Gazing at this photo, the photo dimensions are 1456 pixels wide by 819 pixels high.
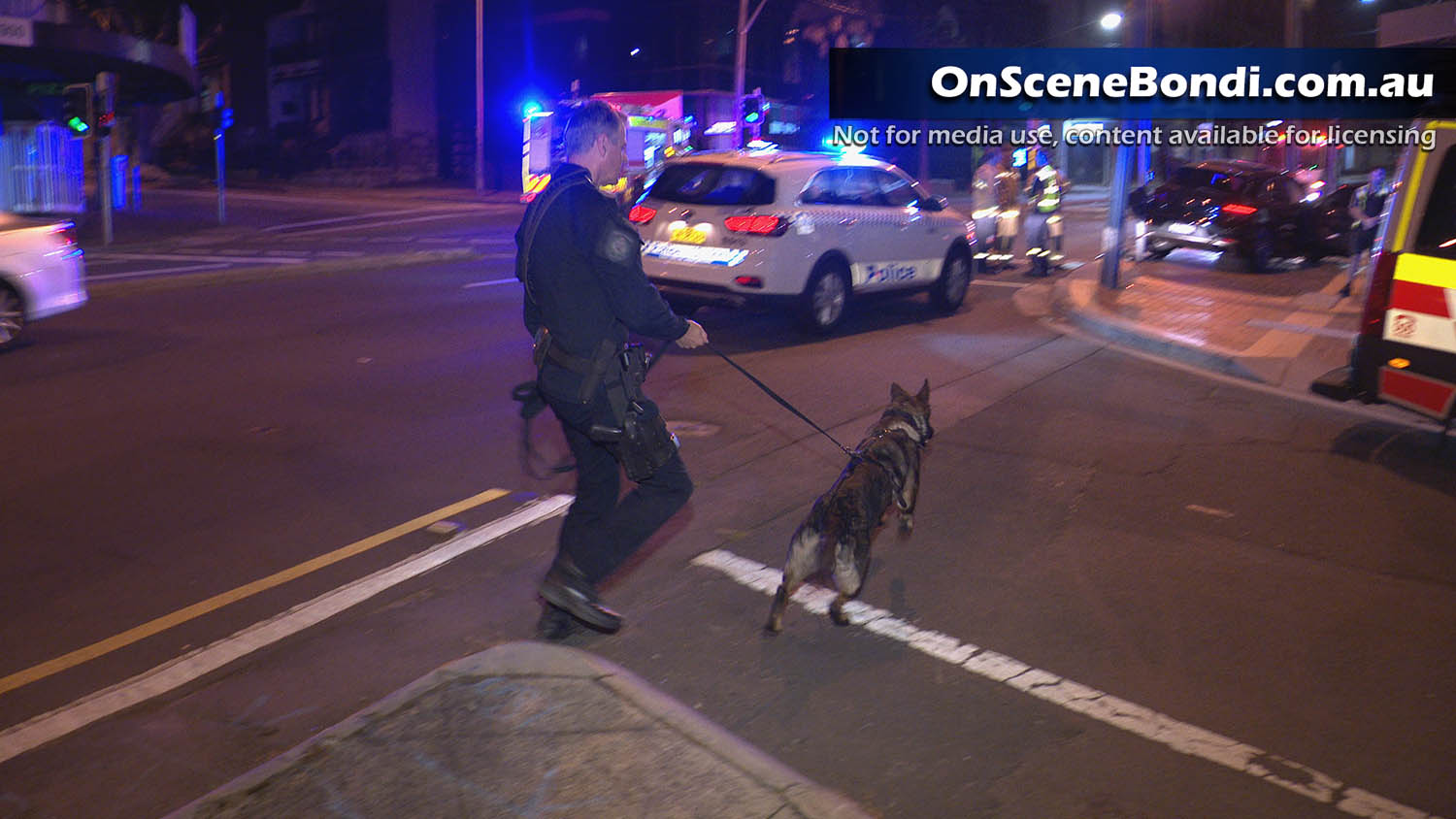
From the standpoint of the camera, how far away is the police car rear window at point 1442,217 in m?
6.97

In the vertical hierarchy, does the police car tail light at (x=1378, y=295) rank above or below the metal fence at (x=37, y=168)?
below

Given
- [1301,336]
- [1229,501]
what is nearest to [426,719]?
[1229,501]

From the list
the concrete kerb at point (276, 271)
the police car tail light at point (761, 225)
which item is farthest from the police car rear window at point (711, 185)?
the concrete kerb at point (276, 271)

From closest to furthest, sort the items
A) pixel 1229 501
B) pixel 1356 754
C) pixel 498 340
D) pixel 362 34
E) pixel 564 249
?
1. pixel 1356 754
2. pixel 564 249
3. pixel 1229 501
4. pixel 498 340
5. pixel 362 34

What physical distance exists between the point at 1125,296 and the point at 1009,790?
39.0 ft

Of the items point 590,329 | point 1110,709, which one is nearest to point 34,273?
point 590,329

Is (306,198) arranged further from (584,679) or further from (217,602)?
(584,679)

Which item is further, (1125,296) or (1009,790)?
(1125,296)

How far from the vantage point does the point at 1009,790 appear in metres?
3.50

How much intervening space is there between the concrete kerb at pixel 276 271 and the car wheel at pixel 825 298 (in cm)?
904

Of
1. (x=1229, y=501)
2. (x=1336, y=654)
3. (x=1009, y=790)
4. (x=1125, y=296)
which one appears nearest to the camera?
(x=1009, y=790)

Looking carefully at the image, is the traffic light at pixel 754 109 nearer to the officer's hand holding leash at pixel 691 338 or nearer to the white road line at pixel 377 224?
the white road line at pixel 377 224

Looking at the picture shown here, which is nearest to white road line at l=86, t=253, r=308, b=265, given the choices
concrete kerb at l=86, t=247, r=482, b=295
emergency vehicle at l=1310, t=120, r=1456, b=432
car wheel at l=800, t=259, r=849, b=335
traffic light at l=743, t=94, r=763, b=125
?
concrete kerb at l=86, t=247, r=482, b=295

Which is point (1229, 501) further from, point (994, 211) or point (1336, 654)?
point (994, 211)
